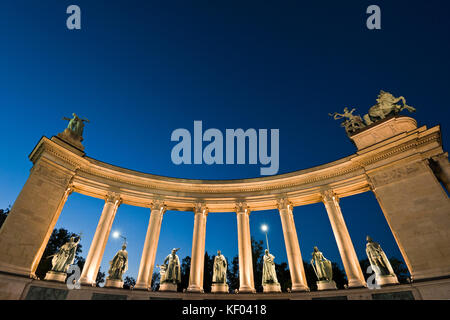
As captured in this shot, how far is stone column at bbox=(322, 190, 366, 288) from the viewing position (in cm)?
2323

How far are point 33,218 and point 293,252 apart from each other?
27423 millimetres

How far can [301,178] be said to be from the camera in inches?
1217

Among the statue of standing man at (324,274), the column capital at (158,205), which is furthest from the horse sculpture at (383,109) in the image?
the column capital at (158,205)

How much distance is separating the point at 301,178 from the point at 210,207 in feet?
43.6

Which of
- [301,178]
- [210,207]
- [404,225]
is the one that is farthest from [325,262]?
[210,207]

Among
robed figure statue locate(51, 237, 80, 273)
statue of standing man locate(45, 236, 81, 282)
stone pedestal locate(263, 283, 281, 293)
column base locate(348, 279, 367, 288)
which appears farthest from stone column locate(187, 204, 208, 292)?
column base locate(348, 279, 367, 288)

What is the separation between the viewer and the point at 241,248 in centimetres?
2911

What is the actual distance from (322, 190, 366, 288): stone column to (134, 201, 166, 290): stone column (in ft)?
68.6

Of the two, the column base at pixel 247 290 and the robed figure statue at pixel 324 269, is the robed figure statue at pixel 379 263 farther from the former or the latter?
the column base at pixel 247 290

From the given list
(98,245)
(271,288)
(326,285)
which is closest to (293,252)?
(326,285)

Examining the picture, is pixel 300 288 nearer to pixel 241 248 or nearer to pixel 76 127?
pixel 241 248

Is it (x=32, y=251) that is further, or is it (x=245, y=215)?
(x=245, y=215)

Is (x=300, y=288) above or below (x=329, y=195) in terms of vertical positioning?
below
